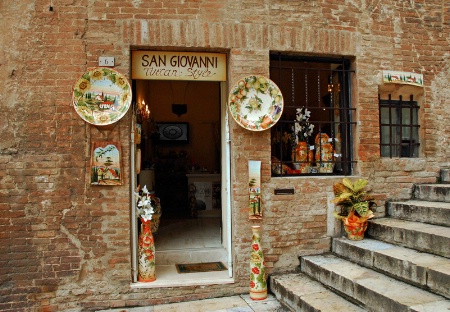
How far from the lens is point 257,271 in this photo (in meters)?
5.05

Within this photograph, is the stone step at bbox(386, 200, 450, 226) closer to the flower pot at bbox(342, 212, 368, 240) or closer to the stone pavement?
the flower pot at bbox(342, 212, 368, 240)

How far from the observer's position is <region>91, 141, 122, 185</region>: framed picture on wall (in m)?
5.02

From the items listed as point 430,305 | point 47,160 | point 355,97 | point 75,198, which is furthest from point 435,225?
point 47,160

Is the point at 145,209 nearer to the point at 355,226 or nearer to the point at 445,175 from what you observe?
the point at 355,226

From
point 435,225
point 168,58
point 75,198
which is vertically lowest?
point 435,225

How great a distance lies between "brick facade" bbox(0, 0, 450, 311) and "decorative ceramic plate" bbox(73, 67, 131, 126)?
12cm

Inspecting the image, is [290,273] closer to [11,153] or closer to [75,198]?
[75,198]

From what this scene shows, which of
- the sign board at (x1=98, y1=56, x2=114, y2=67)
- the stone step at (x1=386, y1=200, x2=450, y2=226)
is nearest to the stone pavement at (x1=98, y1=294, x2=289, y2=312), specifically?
the stone step at (x1=386, y1=200, x2=450, y2=226)

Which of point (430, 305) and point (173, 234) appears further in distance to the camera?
point (173, 234)

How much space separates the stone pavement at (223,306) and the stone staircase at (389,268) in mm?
162

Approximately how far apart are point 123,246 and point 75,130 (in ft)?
5.25

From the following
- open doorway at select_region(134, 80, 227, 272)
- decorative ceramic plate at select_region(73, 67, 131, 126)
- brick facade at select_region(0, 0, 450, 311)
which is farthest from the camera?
open doorway at select_region(134, 80, 227, 272)

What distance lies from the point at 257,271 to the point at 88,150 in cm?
266

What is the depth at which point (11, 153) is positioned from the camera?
16.2 ft
